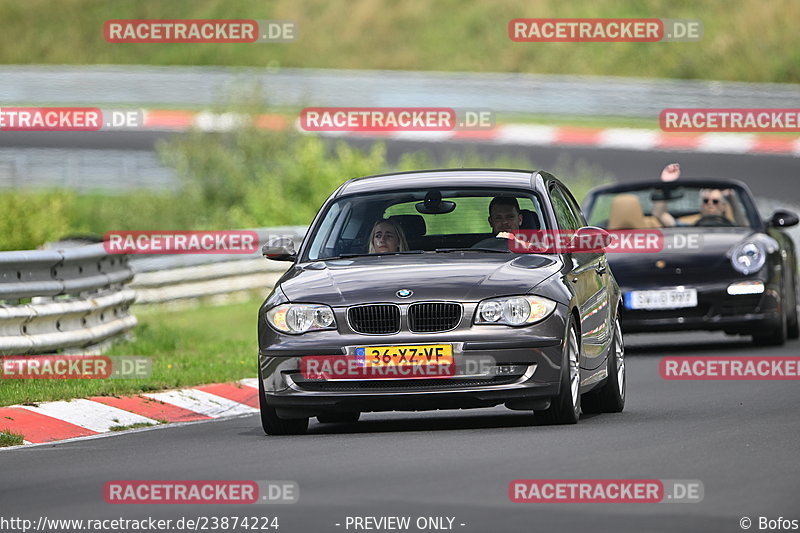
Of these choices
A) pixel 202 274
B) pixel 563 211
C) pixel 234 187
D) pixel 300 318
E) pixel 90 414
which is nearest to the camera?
pixel 300 318

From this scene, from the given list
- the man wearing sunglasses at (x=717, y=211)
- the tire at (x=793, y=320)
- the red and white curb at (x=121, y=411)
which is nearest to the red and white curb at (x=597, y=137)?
the tire at (x=793, y=320)

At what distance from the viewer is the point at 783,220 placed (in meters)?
17.6

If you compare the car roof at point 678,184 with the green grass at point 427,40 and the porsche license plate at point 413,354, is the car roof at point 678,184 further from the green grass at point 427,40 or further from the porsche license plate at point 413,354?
the green grass at point 427,40

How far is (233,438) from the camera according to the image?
35.7 ft

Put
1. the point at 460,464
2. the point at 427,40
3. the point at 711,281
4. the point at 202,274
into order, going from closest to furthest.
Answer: the point at 460,464 → the point at 711,281 → the point at 202,274 → the point at 427,40

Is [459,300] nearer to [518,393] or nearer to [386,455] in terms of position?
[518,393]

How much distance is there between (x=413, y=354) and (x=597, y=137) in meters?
26.6

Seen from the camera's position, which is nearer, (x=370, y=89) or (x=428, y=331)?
(x=428, y=331)

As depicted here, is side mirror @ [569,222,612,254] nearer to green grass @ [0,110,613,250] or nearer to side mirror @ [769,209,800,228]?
side mirror @ [769,209,800,228]

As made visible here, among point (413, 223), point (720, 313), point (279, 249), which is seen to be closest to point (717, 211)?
point (720, 313)

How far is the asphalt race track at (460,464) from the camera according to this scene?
746 centimetres

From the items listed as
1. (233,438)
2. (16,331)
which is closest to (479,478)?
(233,438)

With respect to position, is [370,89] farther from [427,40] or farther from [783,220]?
[783,220]

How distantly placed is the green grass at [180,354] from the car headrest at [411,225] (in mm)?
2566
